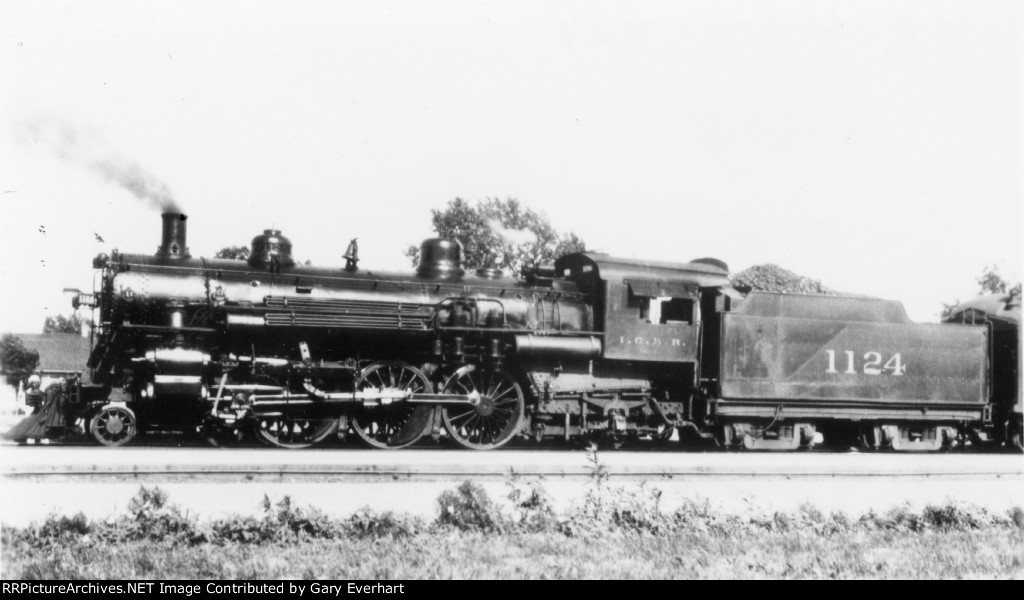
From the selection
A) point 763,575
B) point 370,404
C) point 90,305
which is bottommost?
point 763,575

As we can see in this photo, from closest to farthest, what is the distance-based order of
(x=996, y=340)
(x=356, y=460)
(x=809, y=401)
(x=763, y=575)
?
1. (x=763, y=575)
2. (x=356, y=460)
3. (x=809, y=401)
4. (x=996, y=340)

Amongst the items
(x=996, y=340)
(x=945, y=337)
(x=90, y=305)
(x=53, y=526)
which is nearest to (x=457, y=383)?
(x=90, y=305)

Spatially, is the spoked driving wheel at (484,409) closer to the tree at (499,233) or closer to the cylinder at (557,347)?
the cylinder at (557,347)

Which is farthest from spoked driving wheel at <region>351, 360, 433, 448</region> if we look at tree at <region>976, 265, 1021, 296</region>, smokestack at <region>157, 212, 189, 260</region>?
tree at <region>976, 265, 1021, 296</region>

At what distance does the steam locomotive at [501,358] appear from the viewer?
10.9 metres

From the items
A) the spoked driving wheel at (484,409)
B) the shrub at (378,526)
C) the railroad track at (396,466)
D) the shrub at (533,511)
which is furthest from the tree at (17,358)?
the shrub at (533,511)

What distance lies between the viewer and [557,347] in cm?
1209

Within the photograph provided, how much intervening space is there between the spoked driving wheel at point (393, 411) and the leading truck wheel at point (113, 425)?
2781 millimetres

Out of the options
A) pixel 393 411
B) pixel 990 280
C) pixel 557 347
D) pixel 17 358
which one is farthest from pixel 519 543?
pixel 17 358

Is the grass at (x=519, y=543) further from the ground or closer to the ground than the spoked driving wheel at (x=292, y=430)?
closer to the ground

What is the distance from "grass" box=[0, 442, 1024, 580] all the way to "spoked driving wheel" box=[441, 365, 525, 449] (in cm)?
386
